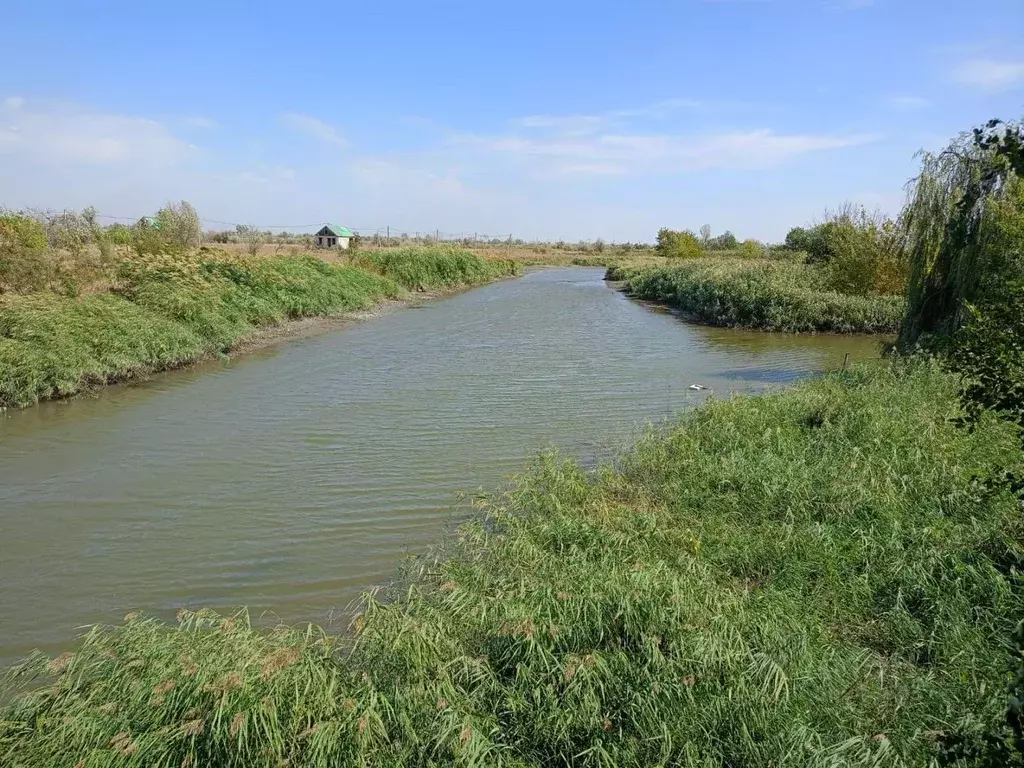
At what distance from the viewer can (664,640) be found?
13.8 feet

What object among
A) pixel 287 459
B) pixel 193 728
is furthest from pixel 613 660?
pixel 287 459

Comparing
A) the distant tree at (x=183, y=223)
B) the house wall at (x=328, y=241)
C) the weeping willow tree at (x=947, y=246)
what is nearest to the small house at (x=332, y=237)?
→ the house wall at (x=328, y=241)

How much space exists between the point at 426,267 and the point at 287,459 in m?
32.6

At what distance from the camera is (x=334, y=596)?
6359 mm

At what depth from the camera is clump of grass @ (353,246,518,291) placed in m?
38.2

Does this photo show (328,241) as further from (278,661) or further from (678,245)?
(278,661)

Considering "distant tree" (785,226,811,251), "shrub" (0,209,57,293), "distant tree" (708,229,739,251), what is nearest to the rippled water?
"shrub" (0,209,57,293)

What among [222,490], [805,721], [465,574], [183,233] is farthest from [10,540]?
[183,233]

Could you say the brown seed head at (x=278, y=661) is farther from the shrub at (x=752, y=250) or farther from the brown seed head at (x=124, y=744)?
the shrub at (x=752, y=250)

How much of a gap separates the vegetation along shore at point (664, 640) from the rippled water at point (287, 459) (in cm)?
86

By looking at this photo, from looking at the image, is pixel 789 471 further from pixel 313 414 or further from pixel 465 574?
pixel 313 414

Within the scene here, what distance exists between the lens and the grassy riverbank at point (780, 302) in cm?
2495

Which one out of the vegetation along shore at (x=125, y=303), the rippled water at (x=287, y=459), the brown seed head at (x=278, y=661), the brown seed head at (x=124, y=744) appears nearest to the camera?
the brown seed head at (x=124, y=744)

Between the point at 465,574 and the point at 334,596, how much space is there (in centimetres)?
145
